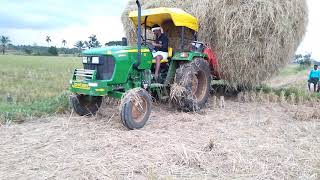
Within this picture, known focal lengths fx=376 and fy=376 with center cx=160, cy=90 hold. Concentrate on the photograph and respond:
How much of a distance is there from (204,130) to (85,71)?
2.66 m

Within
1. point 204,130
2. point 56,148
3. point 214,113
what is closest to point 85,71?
point 56,148

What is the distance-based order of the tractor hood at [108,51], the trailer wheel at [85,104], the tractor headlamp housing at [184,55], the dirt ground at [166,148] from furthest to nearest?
the tractor headlamp housing at [184,55] → the trailer wheel at [85,104] → the tractor hood at [108,51] → the dirt ground at [166,148]

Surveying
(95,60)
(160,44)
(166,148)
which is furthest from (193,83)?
(166,148)

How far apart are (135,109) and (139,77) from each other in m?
1.07

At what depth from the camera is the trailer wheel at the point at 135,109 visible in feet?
23.1

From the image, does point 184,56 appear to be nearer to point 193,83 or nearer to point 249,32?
point 193,83

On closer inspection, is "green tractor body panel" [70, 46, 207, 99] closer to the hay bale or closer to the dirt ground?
the dirt ground

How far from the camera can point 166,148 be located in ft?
19.7

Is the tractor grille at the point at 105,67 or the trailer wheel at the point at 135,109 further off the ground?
the tractor grille at the point at 105,67

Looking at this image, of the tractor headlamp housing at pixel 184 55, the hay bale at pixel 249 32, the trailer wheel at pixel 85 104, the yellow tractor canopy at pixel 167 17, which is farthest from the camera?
the hay bale at pixel 249 32

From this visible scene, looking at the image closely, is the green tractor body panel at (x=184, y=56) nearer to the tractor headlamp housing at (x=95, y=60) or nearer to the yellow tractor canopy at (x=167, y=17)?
the yellow tractor canopy at (x=167, y=17)

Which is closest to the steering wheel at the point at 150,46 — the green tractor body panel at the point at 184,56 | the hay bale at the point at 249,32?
the green tractor body panel at the point at 184,56

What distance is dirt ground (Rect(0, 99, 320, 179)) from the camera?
199 inches

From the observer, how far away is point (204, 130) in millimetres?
7324
